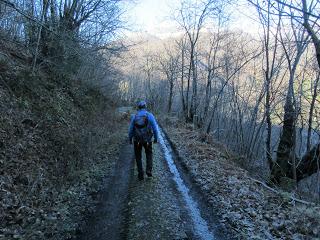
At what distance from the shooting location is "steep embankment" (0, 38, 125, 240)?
5965mm

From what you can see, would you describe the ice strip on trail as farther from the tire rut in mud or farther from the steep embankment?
the steep embankment

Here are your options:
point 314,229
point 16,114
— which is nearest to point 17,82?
point 16,114

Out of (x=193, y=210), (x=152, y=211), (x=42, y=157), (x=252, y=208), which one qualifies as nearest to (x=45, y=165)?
(x=42, y=157)

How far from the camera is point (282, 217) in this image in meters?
6.23

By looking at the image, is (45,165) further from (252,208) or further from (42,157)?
(252,208)

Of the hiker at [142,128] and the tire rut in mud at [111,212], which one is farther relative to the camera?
the hiker at [142,128]

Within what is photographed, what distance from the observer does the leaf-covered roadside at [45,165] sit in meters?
Answer: 5.88

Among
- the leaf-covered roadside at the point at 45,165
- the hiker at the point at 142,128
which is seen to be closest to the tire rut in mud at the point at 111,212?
the leaf-covered roadside at the point at 45,165

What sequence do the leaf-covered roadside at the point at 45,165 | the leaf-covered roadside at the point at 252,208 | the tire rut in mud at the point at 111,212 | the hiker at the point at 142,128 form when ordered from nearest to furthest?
the tire rut in mud at the point at 111,212
the leaf-covered roadside at the point at 252,208
the leaf-covered roadside at the point at 45,165
the hiker at the point at 142,128

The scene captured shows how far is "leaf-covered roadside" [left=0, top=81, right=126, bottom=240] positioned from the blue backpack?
1.77 m

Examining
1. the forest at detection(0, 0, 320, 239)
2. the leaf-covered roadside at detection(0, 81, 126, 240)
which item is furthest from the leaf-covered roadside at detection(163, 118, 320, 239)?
the leaf-covered roadside at detection(0, 81, 126, 240)

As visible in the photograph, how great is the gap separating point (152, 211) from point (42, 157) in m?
3.97

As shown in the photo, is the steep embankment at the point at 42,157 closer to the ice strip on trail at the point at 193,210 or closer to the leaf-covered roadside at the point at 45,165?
the leaf-covered roadside at the point at 45,165

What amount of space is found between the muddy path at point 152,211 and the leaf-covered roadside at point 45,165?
46 cm
